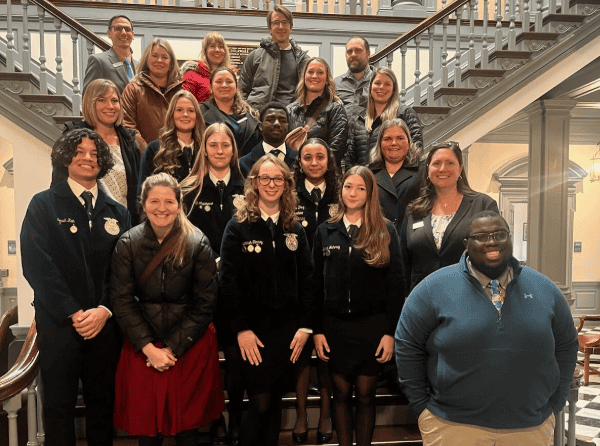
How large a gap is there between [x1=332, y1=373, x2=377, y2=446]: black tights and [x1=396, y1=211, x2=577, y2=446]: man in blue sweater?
1.40ft

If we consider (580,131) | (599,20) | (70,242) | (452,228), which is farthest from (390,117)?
(580,131)

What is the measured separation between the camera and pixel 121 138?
2664 mm

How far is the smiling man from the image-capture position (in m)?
2.04

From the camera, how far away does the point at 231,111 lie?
10.5 feet

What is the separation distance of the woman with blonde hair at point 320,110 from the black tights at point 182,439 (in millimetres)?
1724

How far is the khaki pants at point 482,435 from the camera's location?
69.3 inches

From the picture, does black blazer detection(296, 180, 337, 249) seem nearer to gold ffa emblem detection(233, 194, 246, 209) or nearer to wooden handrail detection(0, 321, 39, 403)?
gold ffa emblem detection(233, 194, 246, 209)

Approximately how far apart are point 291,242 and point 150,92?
161 centimetres

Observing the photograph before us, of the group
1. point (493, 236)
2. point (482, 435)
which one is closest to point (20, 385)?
point (482, 435)

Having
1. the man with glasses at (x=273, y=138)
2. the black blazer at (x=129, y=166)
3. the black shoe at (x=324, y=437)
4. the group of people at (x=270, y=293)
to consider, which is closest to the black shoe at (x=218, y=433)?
the group of people at (x=270, y=293)

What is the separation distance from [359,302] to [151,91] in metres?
1.98

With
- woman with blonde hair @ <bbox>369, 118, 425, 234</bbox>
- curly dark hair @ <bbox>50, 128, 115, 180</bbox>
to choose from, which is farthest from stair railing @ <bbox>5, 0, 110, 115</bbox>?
woman with blonde hair @ <bbox>369, 118, 425, 234</bbox>

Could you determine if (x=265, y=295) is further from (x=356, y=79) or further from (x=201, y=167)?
(x=356, y=79)

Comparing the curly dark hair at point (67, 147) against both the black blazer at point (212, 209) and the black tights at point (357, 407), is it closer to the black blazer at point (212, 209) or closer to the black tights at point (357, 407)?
the black blazer at point (212, 209)
